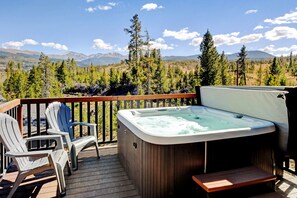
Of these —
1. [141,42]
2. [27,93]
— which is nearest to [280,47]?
[141,42]

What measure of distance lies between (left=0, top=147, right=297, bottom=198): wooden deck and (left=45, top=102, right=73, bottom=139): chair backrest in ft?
2.06

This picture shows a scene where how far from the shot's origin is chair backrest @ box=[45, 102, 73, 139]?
309 cm

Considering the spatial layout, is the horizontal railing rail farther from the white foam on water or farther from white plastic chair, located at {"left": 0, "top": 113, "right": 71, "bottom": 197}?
the white foam on water

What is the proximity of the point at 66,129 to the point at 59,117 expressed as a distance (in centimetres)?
22

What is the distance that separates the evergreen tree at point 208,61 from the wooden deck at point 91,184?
64.8 feet

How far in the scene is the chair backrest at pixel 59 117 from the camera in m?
3.09

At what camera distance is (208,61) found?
70.2ft

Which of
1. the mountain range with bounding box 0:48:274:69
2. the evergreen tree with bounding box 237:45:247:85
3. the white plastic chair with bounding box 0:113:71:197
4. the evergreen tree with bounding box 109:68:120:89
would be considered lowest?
the white plastic chair with bounding box 0:113:71:197

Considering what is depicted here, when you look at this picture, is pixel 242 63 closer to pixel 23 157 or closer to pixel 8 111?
pixel 8 111

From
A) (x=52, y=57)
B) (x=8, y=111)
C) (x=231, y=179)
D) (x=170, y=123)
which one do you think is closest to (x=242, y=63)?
(x=170, y=123)

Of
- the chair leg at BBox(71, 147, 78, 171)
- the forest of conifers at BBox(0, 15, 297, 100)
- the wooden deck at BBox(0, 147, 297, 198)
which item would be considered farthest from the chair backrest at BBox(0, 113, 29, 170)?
the forest of conifers at BBox(0, 15, 297, 100)

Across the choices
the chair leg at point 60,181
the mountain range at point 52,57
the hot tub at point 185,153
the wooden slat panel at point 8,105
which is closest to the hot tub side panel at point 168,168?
the hot tub at point 185,153

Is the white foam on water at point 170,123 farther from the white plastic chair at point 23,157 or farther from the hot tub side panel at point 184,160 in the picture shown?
the white plastic chair at point 23,157

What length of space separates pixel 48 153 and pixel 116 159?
4.35ft
